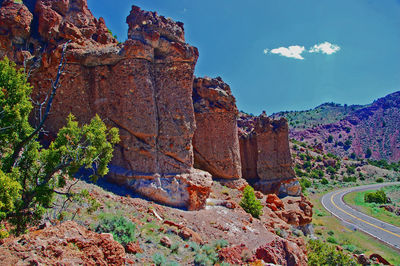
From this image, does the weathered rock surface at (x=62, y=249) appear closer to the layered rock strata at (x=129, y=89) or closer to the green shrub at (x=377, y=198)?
the layered rock strata at (x=129, y=89)

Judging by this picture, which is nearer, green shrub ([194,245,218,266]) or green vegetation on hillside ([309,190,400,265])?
green shrub ([194,245,218,266])

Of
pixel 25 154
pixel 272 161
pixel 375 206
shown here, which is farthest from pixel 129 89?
pixel 375 206

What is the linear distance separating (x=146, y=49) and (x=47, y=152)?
8.93 metres

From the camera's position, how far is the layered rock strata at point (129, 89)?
1367cm

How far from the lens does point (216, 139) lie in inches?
906

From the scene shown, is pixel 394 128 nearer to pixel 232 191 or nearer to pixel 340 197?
pixel 340 197

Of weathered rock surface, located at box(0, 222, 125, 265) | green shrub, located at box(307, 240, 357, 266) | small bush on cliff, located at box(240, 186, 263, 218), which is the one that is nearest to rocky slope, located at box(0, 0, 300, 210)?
small bush on cliff, located at box(240, 186, 263, 218)

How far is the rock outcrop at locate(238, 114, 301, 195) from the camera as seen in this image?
93.7 ft

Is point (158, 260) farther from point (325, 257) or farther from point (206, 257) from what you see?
point (325, 257)

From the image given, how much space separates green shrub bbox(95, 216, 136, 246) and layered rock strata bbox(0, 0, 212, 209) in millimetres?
4870

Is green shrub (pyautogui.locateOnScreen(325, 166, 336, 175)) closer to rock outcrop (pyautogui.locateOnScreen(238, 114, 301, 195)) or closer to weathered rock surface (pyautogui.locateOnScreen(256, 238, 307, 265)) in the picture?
rock outcrop (pyautogui.locateOnScreen(238, 114, 301, 195))

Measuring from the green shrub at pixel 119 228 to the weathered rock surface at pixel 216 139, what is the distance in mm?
14818

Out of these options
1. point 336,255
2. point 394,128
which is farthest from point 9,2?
point 394,128

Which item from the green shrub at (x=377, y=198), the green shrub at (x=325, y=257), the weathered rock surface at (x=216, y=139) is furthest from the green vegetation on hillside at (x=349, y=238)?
the green shrub at (x=377, y=198)
